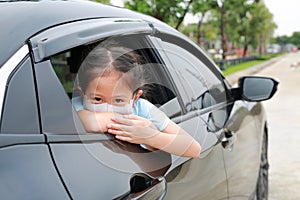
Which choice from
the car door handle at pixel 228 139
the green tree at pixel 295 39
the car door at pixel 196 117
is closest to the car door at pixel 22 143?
the car door at pixel 196 117

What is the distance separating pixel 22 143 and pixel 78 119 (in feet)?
1.00

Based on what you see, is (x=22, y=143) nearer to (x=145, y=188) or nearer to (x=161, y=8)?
(x=145, y=188)

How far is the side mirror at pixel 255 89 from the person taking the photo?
10.1 ft

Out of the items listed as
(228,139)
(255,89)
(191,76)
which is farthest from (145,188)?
(255,89)

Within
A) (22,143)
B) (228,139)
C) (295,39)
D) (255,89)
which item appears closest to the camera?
(22,143)

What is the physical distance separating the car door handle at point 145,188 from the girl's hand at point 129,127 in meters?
0.14

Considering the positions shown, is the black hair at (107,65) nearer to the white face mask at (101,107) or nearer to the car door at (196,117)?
the white face mask at (101,107)

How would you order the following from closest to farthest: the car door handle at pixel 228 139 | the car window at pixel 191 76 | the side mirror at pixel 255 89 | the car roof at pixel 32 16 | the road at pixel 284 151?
the car roof at pixel 32 16 < the car window at pixel 191 76 < the car door handle at pixel 228 139 < the side mirror at pixel 255 89 < the road at pixel 284 151

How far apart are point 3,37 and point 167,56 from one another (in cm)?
99

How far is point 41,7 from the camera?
161 centimetres

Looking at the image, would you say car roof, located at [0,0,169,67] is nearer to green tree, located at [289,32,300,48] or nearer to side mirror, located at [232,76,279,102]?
side mirror, located at [232,76,279,102]

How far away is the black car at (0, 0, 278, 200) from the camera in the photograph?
1.21 metres

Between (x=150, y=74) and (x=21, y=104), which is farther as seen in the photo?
(x=150, y=74)

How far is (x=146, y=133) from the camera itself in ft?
5.24
